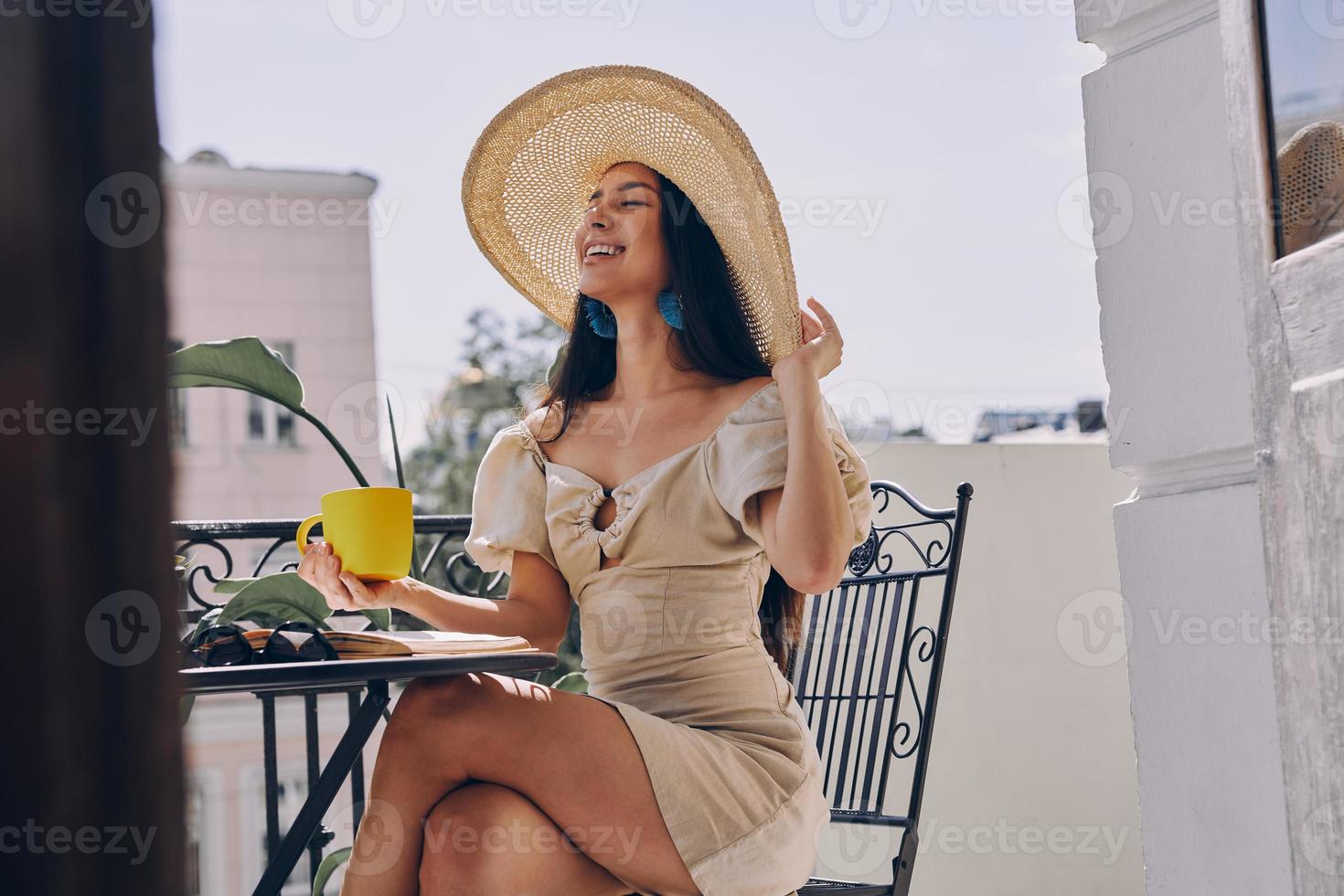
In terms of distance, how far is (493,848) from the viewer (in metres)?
1.45

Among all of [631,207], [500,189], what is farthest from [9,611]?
[500,189]

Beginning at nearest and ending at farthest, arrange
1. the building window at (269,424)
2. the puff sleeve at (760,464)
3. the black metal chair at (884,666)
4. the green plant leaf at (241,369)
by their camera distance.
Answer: the puff sleeve at (760,464) < the black metal chair at (884,666) < the green plant leaf at (241,369) < the building window at (269,424)

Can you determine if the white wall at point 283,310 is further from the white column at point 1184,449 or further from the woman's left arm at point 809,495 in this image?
the white column at point 1184,449

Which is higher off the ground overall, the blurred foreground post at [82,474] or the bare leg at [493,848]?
the blurred foreground post at [82,474]

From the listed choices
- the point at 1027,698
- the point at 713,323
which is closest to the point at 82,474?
Answer: the point at 713,323

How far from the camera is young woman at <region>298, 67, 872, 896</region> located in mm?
1507

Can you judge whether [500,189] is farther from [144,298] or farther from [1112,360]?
[144,298]

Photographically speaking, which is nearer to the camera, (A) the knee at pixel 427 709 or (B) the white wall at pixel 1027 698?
(A) the knee at pixel 427 709

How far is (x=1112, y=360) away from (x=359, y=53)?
6.83 metres

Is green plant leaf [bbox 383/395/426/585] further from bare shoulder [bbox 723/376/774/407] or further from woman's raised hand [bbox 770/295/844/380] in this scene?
woman's raised hand [bbox 770/295/844/380]

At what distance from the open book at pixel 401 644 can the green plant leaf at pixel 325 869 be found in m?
1.10

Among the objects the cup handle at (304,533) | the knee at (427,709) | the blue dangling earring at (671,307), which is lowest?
the knee at (427,709)

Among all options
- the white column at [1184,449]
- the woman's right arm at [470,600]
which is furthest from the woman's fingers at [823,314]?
the woman's right arm at [470,600]

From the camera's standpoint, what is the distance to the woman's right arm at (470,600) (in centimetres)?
160
